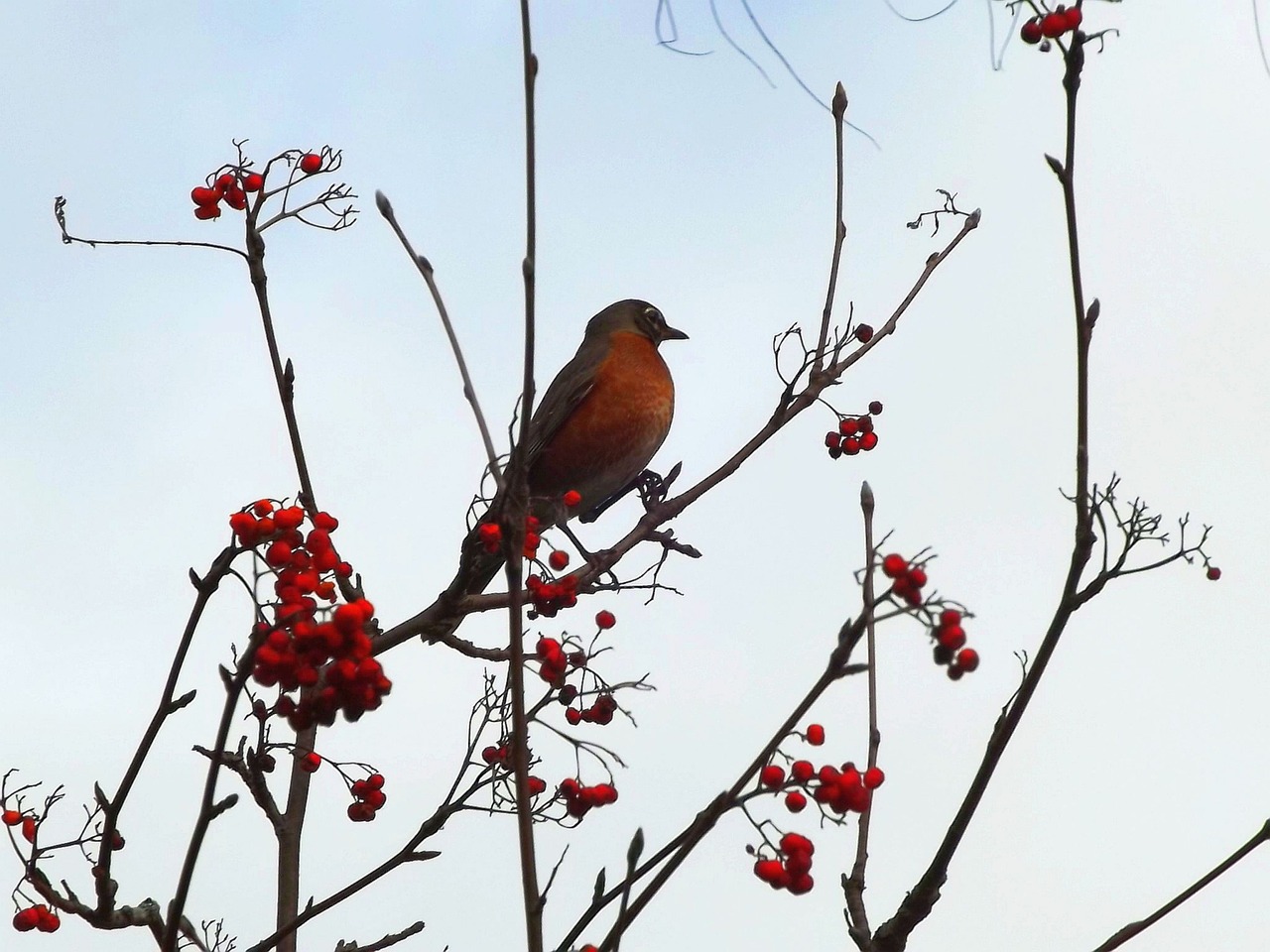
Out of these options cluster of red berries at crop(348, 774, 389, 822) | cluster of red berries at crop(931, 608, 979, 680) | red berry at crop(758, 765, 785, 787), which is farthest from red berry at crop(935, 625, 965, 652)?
cluster of red berries at crop(348, 774, 389, 822)

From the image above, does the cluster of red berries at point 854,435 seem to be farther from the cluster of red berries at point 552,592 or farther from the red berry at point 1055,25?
the red berry at point 1055,25

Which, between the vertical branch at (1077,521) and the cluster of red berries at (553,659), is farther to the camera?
A: the cluster of red berries at (553,659)

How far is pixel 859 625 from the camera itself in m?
1.54

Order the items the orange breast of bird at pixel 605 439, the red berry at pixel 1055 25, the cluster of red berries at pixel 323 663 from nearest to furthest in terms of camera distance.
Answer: the cluster of red berries at pixel 323 663 < the red berry at pixel 1055 25 < the orange breast of bird at pixel 605 439

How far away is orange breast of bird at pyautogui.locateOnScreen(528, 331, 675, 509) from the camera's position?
536 centimetres

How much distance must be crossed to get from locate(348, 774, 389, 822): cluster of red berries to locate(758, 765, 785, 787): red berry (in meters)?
1.83

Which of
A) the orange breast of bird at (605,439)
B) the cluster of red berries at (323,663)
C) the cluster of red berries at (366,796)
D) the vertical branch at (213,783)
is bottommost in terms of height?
the vertical branch at (213,783)

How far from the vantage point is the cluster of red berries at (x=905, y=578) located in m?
1.66

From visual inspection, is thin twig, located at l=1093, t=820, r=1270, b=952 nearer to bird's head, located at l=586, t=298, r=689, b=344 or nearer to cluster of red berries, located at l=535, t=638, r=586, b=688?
cluster of red berries, located at l=535, t=638, r=586, b=688

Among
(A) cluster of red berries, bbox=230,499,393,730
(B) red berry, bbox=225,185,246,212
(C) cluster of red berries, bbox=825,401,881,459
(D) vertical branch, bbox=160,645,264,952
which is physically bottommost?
(D) vertical branch, bbox=160,645,264,952

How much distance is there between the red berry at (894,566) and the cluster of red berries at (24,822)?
2.17 m

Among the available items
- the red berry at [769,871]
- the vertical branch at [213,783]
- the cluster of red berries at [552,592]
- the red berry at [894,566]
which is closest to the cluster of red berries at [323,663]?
the vertical branch at [213,783]

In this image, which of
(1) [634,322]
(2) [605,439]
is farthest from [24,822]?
(1) [634,322]

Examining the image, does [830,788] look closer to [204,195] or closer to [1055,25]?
[1055,25]
